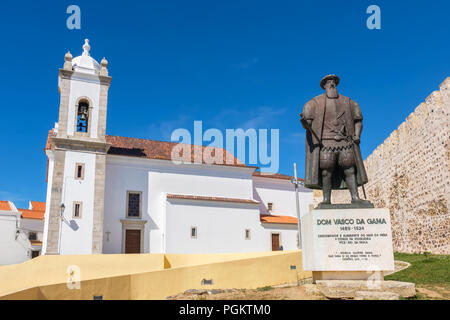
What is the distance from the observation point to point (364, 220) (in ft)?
21.5

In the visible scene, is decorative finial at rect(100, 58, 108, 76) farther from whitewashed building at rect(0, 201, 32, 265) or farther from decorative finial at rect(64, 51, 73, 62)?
whitewashed building at rect(0, 201, 32, 265)

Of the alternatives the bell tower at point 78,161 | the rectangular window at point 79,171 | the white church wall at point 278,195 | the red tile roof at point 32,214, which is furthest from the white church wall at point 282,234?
the red tile roof at point 32,214

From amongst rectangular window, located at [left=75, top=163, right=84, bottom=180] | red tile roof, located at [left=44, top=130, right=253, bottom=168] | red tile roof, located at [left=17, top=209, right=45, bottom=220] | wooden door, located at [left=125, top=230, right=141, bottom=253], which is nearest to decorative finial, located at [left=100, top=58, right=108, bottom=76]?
red tile roof, located at [left=44, top=130, right=253, bottom=168]

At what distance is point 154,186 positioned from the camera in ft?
80.9

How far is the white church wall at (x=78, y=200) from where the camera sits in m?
20.7

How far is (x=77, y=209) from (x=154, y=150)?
22.9ft

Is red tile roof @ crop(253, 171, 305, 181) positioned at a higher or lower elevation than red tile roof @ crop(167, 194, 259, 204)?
higher

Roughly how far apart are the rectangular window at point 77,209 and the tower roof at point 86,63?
7932mm

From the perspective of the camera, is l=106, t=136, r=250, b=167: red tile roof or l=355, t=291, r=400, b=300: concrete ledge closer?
l=355, t=291, r=400, b=300: concrete ledge

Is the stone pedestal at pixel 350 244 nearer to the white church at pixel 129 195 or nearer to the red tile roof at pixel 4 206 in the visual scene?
the white church at pixel 129 195

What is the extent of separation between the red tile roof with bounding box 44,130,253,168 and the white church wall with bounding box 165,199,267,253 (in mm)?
3233

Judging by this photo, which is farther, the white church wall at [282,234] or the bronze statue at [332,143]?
the white church wall at [282,234]

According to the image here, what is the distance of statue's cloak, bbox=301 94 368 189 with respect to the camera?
7094 millimetres
